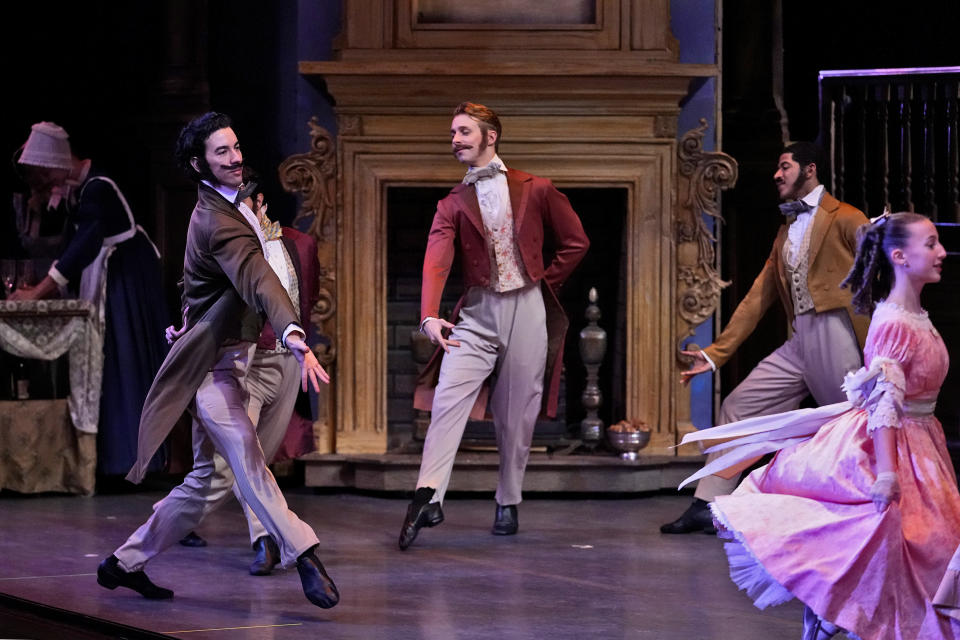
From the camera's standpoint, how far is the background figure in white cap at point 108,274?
21.3ft

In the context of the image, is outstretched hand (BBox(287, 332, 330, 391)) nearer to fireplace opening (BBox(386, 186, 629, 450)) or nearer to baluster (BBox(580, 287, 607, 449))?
baluster (BBox(580, 287, 607, 449))

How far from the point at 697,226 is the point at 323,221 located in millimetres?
1661

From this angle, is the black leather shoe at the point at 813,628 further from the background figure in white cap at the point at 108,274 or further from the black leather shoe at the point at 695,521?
the background figure in white cap at the point at 108,274

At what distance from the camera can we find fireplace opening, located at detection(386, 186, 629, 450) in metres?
7.24

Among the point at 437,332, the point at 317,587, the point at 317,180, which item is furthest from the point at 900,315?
the point at 317,180

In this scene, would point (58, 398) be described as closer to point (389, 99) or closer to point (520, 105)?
point (389, 99)

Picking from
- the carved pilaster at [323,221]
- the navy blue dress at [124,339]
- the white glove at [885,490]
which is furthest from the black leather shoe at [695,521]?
the navy blue dress at [124,339]

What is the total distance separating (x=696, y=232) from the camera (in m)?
6.73

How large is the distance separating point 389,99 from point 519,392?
5.44 ft

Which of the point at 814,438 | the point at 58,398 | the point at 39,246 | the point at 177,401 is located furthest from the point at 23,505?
the point at 814,438

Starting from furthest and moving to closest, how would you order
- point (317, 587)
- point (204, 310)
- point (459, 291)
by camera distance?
point (459, 291) < point (204, 310) < point (317, 587)

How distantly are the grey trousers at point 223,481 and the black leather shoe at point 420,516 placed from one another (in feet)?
3.30

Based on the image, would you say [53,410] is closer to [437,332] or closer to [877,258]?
[437,332]

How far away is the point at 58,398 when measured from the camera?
6934 millimetres
